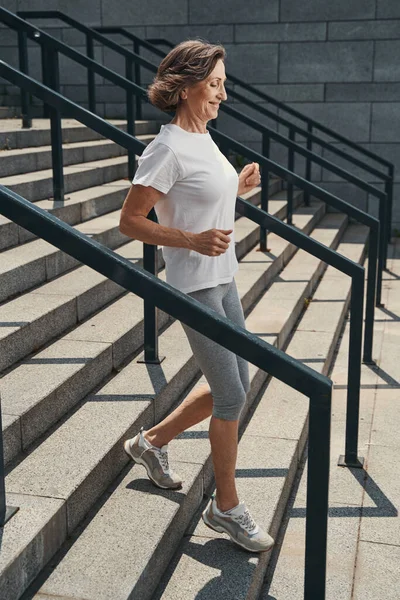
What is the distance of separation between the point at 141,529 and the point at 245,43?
8.28m

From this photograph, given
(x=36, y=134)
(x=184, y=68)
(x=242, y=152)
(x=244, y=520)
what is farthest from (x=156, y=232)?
(x=36, y=134)

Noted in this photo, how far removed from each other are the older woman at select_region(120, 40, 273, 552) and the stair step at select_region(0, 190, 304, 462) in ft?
2.37

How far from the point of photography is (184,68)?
8.82 ft

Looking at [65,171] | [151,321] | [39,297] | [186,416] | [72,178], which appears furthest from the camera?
[65,171]

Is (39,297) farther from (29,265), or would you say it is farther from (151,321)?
(151,321)

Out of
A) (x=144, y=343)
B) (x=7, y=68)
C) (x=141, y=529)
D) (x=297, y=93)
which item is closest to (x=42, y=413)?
(x=141, y=529)

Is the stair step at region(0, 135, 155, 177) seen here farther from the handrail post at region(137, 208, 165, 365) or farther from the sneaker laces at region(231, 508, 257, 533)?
the sneaker laces at region(231, 508, 257, 533)

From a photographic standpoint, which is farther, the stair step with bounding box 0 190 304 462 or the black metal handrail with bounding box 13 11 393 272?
the black metal handrail with bounding box 13 11 393 272

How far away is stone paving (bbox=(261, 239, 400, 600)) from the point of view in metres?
2.99

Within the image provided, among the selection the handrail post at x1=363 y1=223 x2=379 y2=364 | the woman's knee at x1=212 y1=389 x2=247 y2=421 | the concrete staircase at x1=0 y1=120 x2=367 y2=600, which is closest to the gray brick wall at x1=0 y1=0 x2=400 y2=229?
the concrete staircase at x1=0 y1=120 x2=367 y2=600

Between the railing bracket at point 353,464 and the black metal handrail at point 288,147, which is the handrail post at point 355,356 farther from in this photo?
the black metal handrail at point 288,147

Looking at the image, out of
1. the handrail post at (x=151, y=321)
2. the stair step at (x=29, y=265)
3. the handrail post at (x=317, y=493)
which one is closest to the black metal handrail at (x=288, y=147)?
the stair step at (x=29, y=265)

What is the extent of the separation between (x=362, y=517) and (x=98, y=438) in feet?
3.99

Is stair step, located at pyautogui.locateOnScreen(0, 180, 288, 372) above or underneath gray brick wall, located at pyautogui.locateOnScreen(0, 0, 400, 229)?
underneath
